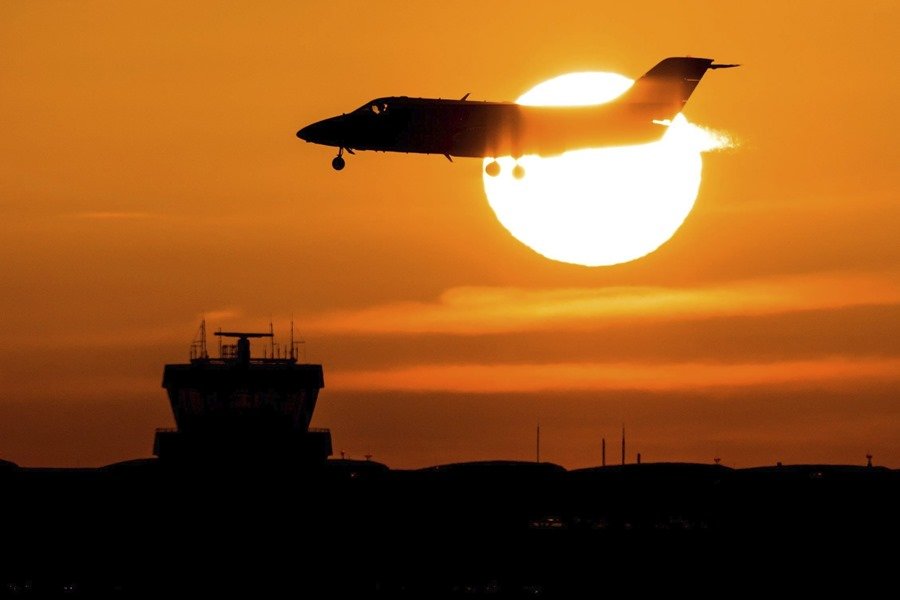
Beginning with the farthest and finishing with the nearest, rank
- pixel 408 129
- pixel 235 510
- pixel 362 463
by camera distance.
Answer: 1. pixel 362 463
2. pixel 235 510
3. pixel 408 129

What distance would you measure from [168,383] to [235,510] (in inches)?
709

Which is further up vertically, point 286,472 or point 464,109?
point 464,109

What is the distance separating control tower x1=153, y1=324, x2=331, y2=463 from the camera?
514ft

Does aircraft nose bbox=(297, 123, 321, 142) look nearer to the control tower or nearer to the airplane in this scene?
the airplane

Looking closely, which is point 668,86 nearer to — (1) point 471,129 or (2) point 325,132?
(1) point 471,129

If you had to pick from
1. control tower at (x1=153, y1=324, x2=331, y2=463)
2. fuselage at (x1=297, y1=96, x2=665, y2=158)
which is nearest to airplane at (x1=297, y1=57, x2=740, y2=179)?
fuselage at (x1=297, y1=96, x2=665, y2=158)

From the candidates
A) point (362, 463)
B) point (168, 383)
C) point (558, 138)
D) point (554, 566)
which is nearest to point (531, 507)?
point (554, 566)

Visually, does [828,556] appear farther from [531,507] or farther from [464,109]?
[464,109]

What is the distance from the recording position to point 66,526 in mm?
147250

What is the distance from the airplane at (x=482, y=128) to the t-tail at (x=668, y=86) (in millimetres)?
1173

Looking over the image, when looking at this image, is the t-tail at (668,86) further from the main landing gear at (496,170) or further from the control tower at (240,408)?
the control tower at (240,408)

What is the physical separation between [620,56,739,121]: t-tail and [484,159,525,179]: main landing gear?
1235 cm

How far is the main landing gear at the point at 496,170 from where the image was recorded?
10544cm

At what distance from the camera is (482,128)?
10944 centimetres
